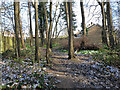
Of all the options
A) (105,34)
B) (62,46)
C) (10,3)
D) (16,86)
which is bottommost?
(16,86)

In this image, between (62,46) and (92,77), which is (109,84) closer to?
(92,77)

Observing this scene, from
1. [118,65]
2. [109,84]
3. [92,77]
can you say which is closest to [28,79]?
[92,77]


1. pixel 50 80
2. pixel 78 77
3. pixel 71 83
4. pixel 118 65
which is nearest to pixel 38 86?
pixel 50 80

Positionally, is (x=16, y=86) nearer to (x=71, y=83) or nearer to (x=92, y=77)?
(x=71, y=83)

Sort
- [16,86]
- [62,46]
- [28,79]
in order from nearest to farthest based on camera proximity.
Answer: [16,86], [28,79], [62,46]

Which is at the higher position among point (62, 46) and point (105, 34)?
point (105, 34)

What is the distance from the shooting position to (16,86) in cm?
355

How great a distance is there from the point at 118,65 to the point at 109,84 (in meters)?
1.96

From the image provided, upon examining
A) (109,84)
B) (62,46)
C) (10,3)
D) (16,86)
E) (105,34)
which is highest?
(10,3)

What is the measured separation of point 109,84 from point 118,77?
0.74m

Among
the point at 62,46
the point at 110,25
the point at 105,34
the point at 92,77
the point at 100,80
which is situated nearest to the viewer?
the point at 100,80

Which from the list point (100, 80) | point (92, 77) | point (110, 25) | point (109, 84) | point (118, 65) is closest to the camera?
point (109, 84)

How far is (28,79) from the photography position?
4.06m

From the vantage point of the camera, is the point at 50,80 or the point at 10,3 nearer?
the point at 50,80
